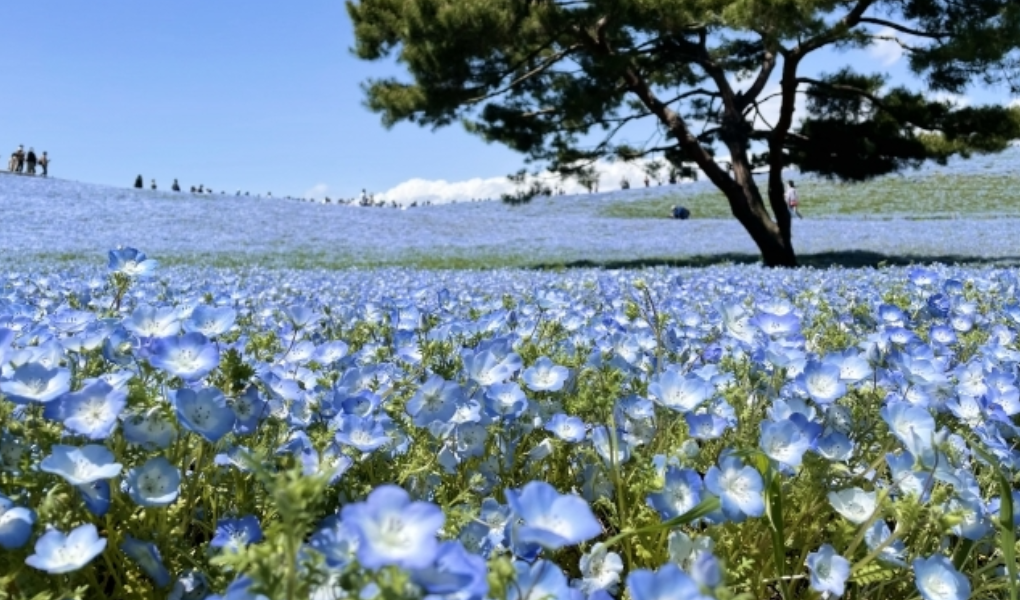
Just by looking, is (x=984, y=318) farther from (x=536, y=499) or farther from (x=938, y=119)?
(x=938, y=119)

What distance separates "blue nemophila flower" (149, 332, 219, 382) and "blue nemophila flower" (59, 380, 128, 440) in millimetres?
112

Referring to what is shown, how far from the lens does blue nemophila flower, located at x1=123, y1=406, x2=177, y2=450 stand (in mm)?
1299

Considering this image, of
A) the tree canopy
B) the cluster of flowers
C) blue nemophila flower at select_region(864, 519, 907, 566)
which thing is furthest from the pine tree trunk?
blue nemophila flower at select_region(864, 519, 907, 566)

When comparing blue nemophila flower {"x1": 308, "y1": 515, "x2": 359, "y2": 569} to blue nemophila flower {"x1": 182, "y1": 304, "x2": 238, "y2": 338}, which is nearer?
blue nemophila flower {"x1": 308, "y1": 515, "x2": 359, "y2": 569}

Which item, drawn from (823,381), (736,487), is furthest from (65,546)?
(823,381)

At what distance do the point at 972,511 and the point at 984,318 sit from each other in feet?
8.41

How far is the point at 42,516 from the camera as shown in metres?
1.12

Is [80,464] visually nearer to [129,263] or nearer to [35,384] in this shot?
[35,384]

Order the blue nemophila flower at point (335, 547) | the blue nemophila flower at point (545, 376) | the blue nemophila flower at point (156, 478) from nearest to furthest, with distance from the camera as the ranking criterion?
the blue nemophila flower at point (335, 547)
the blue nemophila flower at point (156, 478)
the blue nemophila flower at point (545, 376)

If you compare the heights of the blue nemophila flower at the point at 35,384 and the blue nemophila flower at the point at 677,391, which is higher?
the blue nemophila flower at the point at 35,384

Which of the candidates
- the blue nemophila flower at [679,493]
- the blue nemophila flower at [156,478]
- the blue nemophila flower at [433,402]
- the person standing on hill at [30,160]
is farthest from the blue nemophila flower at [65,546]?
the person standing on hill at [30,160]

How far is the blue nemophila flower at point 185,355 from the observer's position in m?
1.40

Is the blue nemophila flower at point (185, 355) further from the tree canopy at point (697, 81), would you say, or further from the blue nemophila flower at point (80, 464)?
the tree canopy at point (697, 81)

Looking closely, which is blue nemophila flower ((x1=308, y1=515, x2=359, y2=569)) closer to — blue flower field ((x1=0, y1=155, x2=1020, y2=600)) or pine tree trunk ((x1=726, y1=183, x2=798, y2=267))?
blue flower field ((x1=0, y1=155, x2=1020, y2=600))
